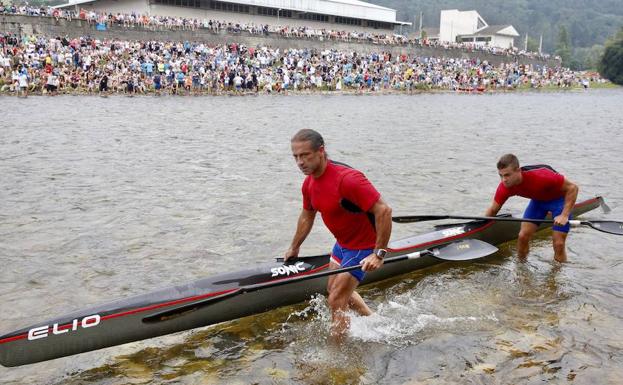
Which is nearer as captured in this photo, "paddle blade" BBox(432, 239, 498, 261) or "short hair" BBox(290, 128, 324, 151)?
"short hair" BBox(290, 128, 324, 151)

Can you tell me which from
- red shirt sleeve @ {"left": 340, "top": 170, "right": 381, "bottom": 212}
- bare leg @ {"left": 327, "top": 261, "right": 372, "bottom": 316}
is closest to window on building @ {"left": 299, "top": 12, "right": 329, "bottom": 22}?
bare leg @ {"left": 327, "top": 261, "right": 372, "bottom": 316}

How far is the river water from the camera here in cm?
560

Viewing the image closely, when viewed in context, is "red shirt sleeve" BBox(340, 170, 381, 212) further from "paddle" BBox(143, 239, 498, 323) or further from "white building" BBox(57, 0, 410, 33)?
"white building" BBox(57, 0, 410, 33)

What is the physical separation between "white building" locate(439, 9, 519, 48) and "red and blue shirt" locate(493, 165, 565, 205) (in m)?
107

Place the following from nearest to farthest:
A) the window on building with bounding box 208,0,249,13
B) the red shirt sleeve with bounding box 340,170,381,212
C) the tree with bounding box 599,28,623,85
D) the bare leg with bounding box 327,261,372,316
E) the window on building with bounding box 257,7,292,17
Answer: the red shirt sleeve with bounding box 340,170,381,212 < the bare leg with bounding box 327,261,372,316 < the window on building with bounding box 208,0,249,13 < the window on building with bounding box 257,7,292,17 < the tree with bounding box 599,28,623,85

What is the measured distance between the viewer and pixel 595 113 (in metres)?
35.6

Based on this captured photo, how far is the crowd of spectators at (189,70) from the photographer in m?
32.4

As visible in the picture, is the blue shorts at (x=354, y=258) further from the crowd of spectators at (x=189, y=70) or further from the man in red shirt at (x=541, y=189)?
the crowd of spectators at (x=189, y=70)

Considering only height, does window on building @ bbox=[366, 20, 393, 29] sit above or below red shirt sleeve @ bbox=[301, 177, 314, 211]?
above

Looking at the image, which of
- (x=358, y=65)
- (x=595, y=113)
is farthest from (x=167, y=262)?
(x=358, y=65)

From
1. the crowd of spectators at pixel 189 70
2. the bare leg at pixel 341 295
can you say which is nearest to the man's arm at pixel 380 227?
the bare leg at pixel 341 295

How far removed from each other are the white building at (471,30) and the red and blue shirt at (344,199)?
109966 millimetres

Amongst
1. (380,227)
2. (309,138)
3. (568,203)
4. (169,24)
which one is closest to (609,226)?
(568,203)

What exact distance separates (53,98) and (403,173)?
22621mm
